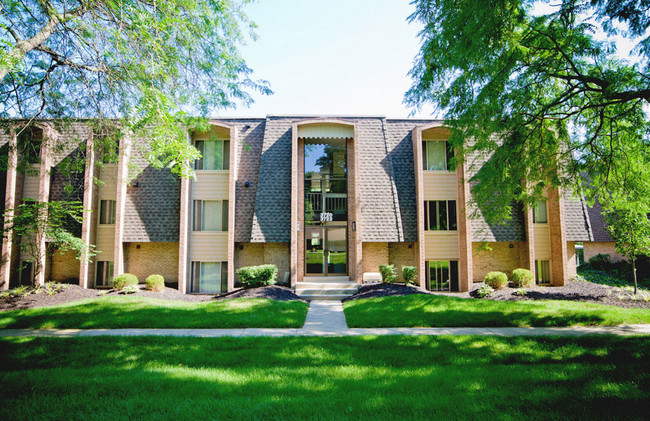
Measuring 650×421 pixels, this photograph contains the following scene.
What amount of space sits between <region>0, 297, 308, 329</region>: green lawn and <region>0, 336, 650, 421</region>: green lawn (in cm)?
142

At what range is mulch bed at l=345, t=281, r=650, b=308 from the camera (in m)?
12.3

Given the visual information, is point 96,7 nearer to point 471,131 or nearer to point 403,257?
point 471,131

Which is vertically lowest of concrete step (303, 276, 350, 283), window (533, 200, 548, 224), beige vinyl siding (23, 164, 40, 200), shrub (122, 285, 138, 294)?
shrub (122, 285, 138, 294)

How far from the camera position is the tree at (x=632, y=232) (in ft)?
42.8

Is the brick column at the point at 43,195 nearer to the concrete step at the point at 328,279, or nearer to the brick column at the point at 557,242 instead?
the concrete step at the point at 328,279

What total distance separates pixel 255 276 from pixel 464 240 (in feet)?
32.5

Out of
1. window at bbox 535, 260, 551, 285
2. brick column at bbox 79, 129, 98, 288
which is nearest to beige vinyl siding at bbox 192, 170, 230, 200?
brick column at bbox 79, 129, 98, 288

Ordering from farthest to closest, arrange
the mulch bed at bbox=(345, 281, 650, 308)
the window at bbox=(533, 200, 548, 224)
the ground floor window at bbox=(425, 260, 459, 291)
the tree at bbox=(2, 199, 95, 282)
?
the window at bbox=(533, 200, 548, 224)
the ground floor window at bbox=(425, 260, 459, 291)
the tree at bbox=(2, 199, 95, 282)
the mulch bed at bbox=(345, 281, 650, 308)

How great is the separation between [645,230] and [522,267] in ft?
16.0

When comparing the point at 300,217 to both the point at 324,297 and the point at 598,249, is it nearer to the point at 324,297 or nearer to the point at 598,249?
the point at 324,297

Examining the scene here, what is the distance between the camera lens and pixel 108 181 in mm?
16219

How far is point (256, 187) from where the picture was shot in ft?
54.1

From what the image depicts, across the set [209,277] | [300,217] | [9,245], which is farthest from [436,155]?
[9,245]

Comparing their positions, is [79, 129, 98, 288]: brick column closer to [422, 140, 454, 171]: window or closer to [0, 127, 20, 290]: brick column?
[0, 127, 20, 290]: brick column
